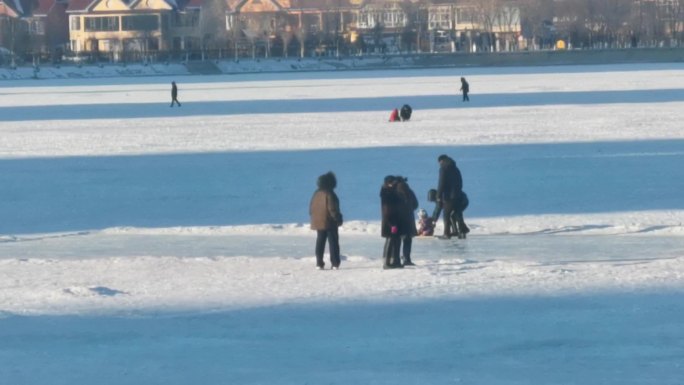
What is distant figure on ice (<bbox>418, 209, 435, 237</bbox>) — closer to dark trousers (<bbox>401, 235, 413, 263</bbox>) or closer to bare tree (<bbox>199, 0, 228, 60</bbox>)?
dark trousers (<bbox>401, 235, 413, 263</bbox>)

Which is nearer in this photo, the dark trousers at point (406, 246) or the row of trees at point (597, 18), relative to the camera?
the dark trousers at point (406, 246)

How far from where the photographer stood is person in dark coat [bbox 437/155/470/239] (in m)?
12.7

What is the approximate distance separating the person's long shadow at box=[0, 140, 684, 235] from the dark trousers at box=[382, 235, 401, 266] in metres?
3.55

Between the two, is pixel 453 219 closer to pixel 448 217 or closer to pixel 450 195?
pixel 448 217

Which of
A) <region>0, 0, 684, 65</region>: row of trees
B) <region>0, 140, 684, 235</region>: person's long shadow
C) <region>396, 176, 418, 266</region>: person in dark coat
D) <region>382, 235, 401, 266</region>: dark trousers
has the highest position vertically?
<region>0, 0, 684, 65</region>: row of trees

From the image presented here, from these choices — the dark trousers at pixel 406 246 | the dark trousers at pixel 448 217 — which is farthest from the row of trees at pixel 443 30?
the dark trousers at pixel 406 246

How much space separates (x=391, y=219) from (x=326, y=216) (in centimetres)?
53

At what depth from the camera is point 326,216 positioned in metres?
10.8

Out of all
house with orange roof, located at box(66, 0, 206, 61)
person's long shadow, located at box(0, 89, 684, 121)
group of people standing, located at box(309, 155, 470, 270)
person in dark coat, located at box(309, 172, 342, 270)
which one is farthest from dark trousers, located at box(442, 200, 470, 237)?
house with orange roof, located at box(66, 0, 206, 61)

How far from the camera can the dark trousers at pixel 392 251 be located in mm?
10777

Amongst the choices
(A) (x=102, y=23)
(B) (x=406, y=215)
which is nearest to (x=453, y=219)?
(B) (x=406, y=215)

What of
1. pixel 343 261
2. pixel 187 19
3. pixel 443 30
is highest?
pixel 187 19

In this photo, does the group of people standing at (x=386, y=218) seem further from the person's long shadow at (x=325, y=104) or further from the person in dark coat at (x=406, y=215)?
the person's long shadow at (x=325, y=104)

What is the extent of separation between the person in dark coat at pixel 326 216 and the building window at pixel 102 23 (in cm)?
8025
